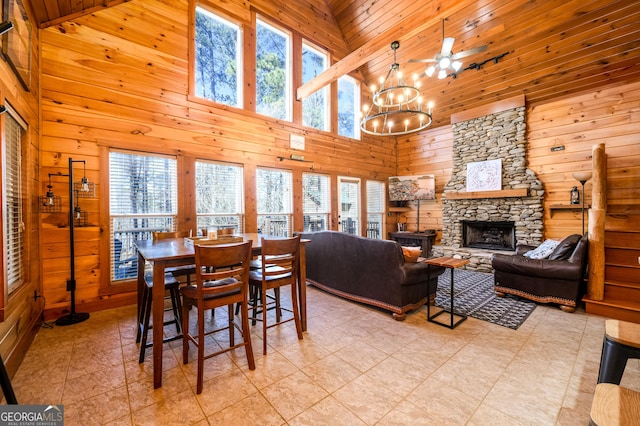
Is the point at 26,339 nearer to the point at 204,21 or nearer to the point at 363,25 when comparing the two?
the point at 204,21

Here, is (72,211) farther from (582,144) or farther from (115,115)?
(582,144)

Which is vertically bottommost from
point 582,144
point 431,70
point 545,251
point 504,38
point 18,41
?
point 545,251

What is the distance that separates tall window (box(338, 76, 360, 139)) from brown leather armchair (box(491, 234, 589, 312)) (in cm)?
445

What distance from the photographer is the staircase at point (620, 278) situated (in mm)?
3080

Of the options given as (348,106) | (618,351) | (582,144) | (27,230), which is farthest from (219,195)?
(582,144)

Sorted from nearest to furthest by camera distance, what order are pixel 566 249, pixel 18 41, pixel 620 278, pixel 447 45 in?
pixel 18 41 → pixel 620 278 → pixel 447 45 → pixel 566 249

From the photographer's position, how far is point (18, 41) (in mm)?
2340

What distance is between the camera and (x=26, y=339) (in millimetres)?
2455

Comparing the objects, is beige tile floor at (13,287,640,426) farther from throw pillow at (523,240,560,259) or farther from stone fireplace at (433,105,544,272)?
stone fireplace at (433,105,544,272)

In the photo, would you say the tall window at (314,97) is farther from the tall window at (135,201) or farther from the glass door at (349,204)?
the tall window at (135,201)

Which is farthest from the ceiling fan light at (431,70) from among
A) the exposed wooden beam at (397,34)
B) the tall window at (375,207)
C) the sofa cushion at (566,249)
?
the tall window at (375,207)

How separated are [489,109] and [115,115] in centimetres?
712

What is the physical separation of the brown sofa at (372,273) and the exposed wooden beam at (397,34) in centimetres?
293

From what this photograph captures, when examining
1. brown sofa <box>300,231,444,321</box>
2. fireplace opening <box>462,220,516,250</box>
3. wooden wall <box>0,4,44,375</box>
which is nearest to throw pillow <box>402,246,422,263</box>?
brown sofa <box>300,231,444,321</box>
